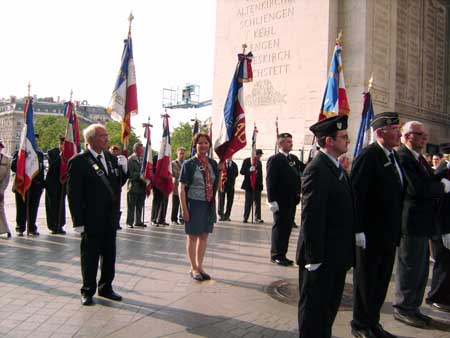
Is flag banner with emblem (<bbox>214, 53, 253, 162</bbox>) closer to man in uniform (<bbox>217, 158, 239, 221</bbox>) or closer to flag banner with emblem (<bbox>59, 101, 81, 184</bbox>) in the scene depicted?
flag banner with emblem (<bbox>59, 101, 81, 184</bbox>)

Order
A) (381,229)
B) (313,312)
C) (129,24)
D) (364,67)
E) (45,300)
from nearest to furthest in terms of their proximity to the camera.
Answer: (313,312) < (381,229) < (45,300) < (129,24) < (364,67)

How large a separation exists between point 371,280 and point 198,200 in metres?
2.68

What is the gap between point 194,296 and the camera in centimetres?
546

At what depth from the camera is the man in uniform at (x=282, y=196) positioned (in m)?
7.35

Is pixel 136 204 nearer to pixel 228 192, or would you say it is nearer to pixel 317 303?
pixel 228 192

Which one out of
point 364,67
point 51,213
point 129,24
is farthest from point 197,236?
point 364,67

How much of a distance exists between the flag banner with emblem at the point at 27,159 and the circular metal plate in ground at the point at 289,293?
20.0ft

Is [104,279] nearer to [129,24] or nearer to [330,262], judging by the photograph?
[330,262]

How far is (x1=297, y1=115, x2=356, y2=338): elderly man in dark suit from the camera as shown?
3.53 m

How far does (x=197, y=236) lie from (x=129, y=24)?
13.5ft

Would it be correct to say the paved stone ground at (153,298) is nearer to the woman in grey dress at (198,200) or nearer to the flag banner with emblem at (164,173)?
the woman in grey dress at (198,200)

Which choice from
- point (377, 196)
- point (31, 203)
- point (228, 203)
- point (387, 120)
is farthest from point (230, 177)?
point (377, 196)

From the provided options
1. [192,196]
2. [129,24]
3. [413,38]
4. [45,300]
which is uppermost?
[413,38]

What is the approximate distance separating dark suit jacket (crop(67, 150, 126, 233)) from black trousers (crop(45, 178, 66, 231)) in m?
5.17
